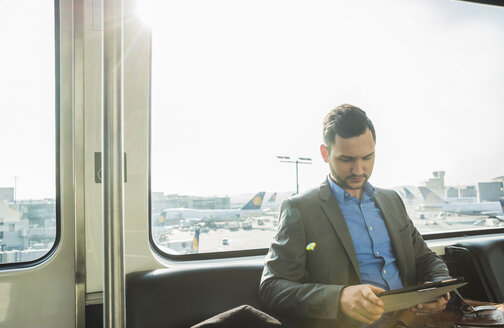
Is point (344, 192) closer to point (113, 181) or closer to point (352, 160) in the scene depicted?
point (352, 160)

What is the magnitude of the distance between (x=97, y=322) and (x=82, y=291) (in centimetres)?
16

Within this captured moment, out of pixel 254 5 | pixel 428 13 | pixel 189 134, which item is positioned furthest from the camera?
pixel 428 13

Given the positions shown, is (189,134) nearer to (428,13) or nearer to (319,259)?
(319,259)

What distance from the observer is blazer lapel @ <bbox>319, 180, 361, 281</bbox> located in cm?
144

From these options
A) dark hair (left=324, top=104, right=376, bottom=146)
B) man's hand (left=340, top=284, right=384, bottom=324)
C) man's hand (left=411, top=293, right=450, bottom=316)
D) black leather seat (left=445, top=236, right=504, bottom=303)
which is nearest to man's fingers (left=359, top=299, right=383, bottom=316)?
man's hand (left=340, top=284, right=384, bottom=324)

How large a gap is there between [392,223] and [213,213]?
0.91m

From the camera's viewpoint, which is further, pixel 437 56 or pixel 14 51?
pixel 437 56

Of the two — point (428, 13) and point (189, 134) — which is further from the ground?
point (428, 13)

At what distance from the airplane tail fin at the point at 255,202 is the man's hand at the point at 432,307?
3.00 feet

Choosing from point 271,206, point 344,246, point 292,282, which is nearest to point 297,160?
point 271,206

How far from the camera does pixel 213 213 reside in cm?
190

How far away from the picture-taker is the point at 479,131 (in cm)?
274

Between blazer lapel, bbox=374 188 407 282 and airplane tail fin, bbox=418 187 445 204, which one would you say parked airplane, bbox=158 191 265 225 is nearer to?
blazer lapel, bbox=374 188 407 282

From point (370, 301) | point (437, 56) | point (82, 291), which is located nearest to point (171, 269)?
point (82, 291)
